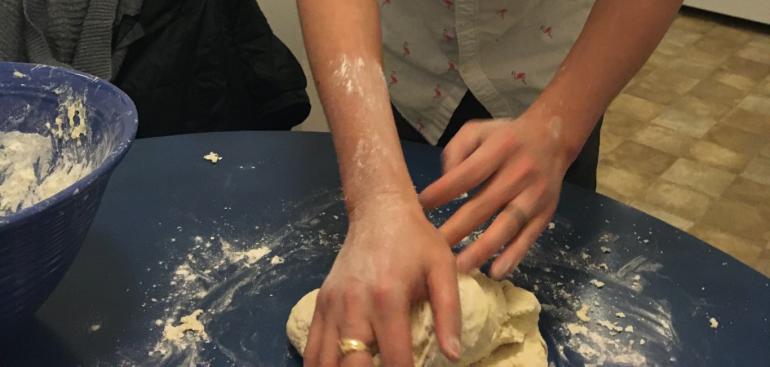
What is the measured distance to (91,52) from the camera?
1.49m

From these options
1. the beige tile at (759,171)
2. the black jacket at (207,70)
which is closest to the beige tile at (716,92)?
the beige tile at (759,171)

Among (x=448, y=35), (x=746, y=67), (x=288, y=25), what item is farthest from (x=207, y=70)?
(x=746, y=67)

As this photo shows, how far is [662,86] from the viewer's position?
9.61 feet

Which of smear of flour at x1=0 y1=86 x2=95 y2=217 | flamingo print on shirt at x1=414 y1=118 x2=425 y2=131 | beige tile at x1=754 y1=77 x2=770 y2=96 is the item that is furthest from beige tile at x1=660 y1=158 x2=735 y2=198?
smear of flour at x1=0 y1=86 x2=95 y2=217

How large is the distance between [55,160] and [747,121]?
244cm

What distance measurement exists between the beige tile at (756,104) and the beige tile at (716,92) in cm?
3

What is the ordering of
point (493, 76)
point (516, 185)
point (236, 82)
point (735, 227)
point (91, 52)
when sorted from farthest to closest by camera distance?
point (735, 227) → point (236, 82) → point (91, 52) → point (493, 76) → point (516, 185)

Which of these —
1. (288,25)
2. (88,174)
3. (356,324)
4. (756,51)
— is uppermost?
(88,174)

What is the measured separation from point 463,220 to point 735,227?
5.33 ft

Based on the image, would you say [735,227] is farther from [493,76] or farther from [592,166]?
[493,76]

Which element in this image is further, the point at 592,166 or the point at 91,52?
the point at 91,52

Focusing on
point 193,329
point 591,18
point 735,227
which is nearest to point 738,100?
point 735,227

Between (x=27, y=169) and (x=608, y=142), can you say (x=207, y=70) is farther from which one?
(x=608, y=142)

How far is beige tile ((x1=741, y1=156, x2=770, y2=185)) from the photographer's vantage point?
7.87ft
